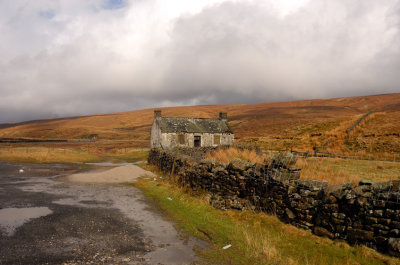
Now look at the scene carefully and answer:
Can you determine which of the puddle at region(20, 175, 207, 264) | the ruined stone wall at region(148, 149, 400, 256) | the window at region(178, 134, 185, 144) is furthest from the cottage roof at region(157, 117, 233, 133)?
the ruined stone wall at region(148, 149, 400, 256)

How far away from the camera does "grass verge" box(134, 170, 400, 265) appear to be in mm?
6699

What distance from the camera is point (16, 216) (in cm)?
1009

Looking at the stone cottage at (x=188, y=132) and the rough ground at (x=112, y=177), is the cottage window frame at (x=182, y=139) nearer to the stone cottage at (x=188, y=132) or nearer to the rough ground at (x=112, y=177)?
the stone cottage at (x=188, y=132)

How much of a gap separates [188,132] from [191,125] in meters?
2.20

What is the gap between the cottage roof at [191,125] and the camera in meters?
40.2

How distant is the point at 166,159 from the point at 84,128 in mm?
97013

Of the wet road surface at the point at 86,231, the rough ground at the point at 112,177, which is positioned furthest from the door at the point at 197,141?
the wet road surface at the point at 86,231

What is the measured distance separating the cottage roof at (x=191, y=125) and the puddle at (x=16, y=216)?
28.2 metres

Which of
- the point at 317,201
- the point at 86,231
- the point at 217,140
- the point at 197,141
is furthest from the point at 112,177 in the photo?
the point at 217,140

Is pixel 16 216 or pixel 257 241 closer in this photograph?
pixel 257 241

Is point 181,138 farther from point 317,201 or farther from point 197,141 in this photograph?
point 317,201

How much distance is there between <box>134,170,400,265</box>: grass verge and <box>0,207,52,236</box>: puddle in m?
5.14

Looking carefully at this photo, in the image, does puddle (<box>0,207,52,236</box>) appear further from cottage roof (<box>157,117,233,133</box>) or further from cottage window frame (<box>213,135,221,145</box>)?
cottage window frame (<box>213,135,221,145</box>)

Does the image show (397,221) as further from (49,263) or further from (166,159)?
(166,159)
